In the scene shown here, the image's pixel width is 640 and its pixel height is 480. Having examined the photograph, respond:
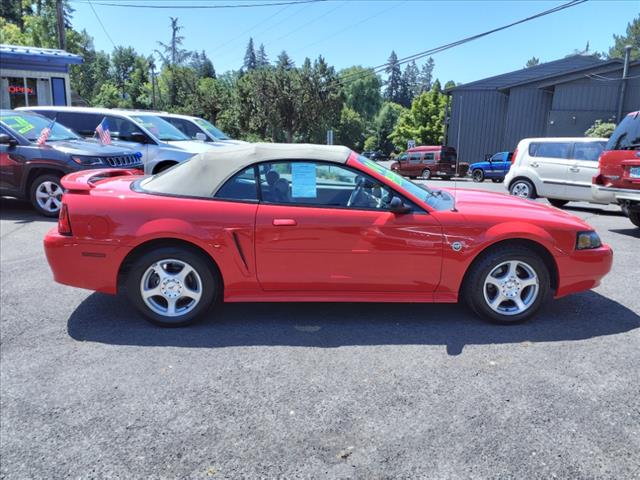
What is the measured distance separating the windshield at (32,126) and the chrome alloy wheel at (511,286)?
808 cm

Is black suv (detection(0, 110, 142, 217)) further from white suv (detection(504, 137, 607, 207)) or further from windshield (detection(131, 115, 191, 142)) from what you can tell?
white suv (detection(504, 137, 607, 207))

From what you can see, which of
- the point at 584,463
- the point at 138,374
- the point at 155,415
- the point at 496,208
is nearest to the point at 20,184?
the point at 138,374

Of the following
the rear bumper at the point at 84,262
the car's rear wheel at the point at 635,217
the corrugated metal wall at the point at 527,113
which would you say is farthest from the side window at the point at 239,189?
the corrugated metal wall at the point at 527,113

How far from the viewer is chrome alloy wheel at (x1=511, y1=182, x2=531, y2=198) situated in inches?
489

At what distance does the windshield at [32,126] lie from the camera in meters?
8.83

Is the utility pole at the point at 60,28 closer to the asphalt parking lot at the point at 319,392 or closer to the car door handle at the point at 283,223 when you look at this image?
the asphalt parking lot at the point at 319,392

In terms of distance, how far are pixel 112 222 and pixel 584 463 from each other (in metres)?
3.48

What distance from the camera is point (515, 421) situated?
112 inches

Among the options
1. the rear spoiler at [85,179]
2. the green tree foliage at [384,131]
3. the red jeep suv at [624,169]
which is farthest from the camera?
the green tree foliage at [384,131]

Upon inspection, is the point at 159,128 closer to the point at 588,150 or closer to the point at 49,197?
the point at 49,197

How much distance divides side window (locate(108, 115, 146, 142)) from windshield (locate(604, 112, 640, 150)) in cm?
871

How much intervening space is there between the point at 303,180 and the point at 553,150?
9.91 metres

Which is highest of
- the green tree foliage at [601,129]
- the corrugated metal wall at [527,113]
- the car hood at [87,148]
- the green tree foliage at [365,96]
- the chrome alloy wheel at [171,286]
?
the green tree foliage at [365,96]

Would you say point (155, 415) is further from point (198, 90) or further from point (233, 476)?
point (198, 90)
